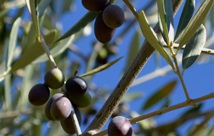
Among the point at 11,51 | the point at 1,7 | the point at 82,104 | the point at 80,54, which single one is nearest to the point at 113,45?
the point at 80,54

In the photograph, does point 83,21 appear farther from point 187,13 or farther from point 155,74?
point 155,74

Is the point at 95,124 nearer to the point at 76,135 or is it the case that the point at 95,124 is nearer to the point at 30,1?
the point at 76,135

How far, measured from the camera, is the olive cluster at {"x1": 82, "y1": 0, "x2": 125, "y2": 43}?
1.00 m

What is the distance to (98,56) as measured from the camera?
2.40 meters

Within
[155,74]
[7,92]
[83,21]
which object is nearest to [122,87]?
[83,21]

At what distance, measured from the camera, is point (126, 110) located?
91.4 inches

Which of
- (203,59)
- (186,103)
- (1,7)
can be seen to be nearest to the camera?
(186,103)

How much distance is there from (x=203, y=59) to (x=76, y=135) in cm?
163

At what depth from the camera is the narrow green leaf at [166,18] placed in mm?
944

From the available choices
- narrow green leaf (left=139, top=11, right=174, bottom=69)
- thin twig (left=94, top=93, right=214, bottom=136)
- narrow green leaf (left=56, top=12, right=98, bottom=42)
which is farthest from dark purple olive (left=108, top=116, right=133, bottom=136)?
narrow green leaf (left=56, top=12, right=98, bottom=42)

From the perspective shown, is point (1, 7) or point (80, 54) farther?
point (80, 54)

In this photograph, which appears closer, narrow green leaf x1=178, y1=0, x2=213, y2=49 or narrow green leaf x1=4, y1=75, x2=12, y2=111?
narrow green leaf x1=178, y1=0, x2=213, y2=49

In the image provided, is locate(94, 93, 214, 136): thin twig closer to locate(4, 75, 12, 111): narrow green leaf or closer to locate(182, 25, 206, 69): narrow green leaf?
locate(182, 25, 206, 69): narrow green leaf

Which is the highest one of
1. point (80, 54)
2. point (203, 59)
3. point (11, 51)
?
point (11, 51)
